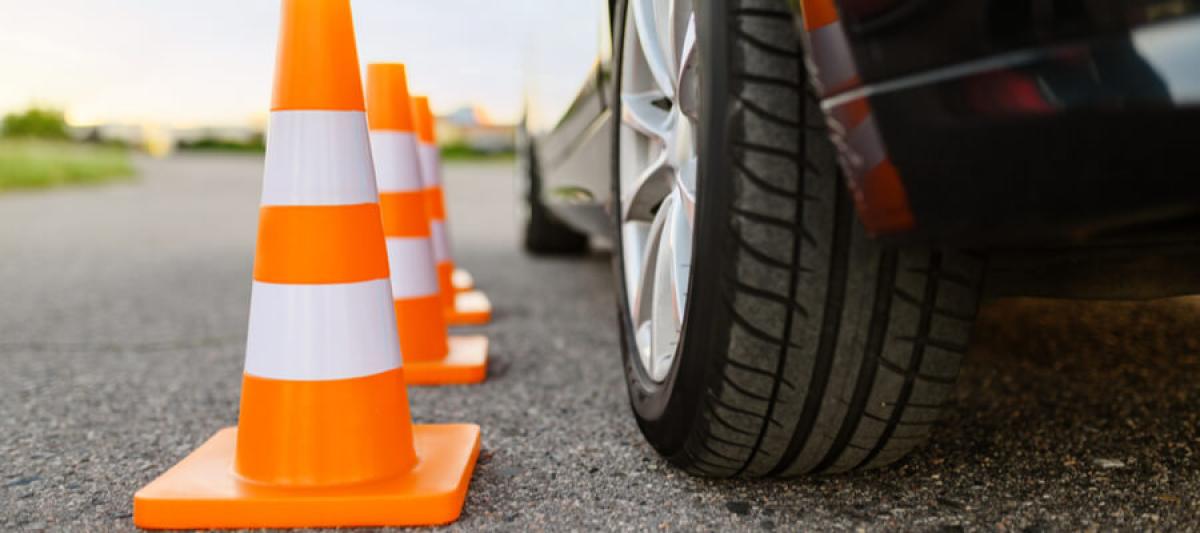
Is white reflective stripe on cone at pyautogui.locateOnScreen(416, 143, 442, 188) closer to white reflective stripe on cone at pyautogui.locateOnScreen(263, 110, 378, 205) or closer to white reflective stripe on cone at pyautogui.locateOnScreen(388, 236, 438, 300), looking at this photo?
white reflective stripe on cone at pyautogui.locateOnScreen(388, 236, 438, 300)

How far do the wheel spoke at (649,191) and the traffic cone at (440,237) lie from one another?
117 cm

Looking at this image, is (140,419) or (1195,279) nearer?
(1195,279)

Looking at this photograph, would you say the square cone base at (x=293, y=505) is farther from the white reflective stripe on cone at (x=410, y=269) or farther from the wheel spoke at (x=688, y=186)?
the white reflective stripe on cone at (x=410, y=269)

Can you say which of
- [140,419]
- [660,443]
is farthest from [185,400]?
[660,443]

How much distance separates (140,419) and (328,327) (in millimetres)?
770

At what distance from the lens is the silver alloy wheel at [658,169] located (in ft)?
4.96

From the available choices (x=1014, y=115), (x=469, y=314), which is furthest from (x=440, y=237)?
(x=1014, y=115)

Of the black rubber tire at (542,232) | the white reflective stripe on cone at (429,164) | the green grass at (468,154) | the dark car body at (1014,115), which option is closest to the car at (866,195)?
the dark car body at (1014,115)

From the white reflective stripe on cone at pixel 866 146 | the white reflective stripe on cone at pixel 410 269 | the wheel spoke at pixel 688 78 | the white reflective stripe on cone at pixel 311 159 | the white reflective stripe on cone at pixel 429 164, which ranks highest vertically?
the wheel spoke at pixel 688 78

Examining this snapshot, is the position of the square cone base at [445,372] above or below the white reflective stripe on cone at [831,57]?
below

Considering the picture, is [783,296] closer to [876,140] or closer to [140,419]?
[876,140]

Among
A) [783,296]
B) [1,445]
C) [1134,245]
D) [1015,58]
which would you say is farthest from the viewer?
[1,445]

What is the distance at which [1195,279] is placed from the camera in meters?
1.33

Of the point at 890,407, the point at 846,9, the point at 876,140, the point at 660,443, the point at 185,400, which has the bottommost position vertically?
the point at 185,400
